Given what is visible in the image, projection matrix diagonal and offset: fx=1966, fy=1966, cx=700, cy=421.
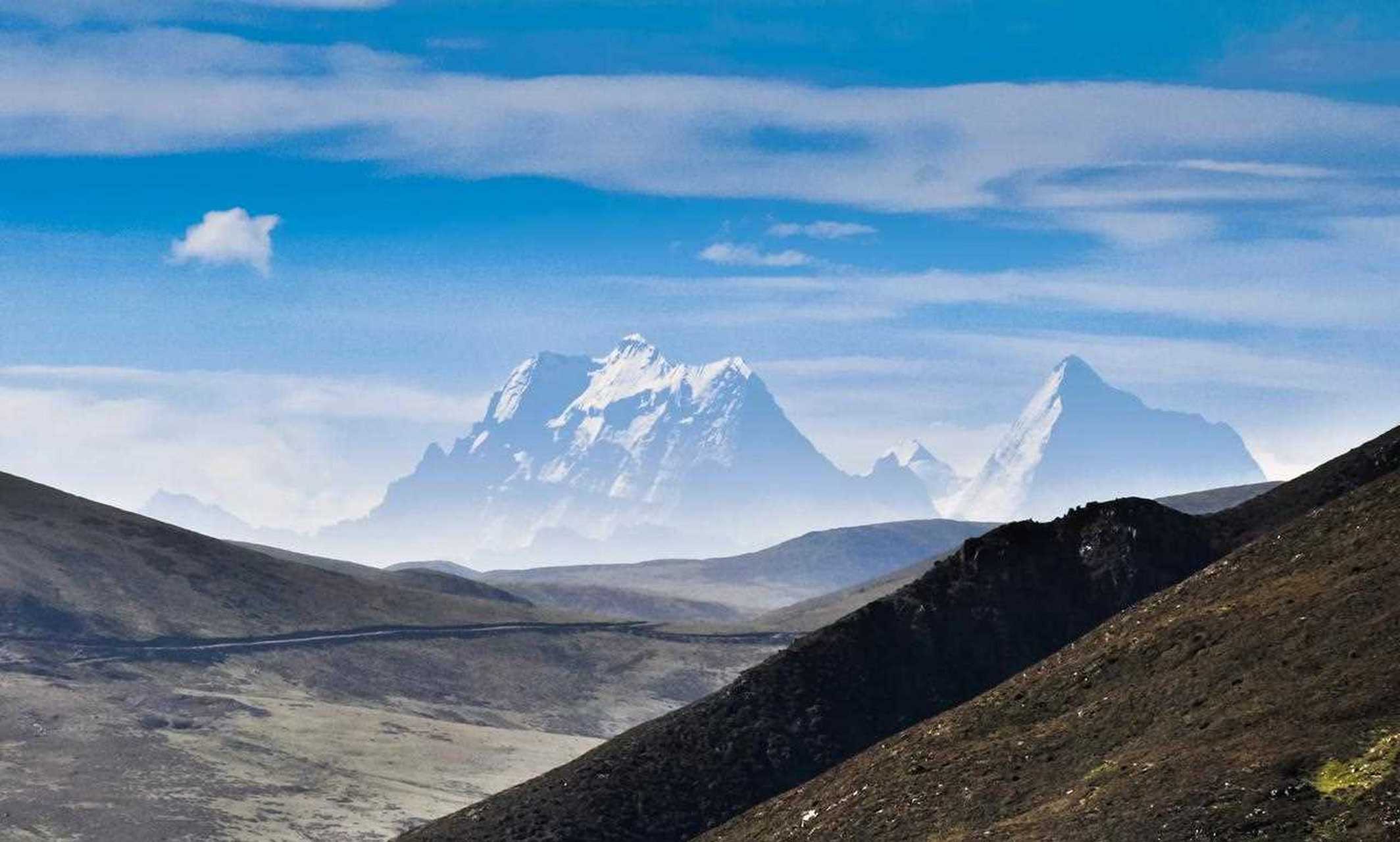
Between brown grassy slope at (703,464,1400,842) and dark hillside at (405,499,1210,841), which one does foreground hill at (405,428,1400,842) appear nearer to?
dark hillside at (405,499,1210,841)

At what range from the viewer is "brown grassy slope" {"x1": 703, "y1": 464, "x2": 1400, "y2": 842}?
57688mm

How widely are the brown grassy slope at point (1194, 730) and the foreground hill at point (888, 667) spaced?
17478mm

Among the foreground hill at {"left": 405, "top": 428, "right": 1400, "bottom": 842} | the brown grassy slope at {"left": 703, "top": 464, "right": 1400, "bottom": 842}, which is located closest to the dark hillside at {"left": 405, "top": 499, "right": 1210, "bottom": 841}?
the foreground hill at {"left": 405, "top": 428, "right": 1400, "bottom": 842}

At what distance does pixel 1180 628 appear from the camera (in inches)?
3159

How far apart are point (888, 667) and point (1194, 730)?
50.6 meters

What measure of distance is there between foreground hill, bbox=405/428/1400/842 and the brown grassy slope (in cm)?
1748

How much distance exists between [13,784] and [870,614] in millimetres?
110403

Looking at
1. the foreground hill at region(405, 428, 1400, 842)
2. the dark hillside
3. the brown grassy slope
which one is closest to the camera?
the brown grassy slope

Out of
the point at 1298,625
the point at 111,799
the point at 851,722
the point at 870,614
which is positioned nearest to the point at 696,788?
the point at 851,722

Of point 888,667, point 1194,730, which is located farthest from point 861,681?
point 1194,730

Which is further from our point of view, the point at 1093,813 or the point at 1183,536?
the point at 1183,536

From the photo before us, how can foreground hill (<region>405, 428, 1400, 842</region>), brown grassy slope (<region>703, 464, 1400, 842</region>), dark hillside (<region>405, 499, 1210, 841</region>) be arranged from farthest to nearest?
foreground hill (<region>405, 428, 1400, 842</region>)
dark hillside (<region>405, 499, 1210, 841</region>)
brown grassy slope (<region>703, 464, 1400, 842</region>)

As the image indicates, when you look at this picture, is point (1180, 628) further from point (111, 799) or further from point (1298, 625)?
point (111, 799)

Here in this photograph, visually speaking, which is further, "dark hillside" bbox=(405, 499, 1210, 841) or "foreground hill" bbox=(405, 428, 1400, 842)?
"foreground hill" bbox=(405, 428, 1400, 842)
